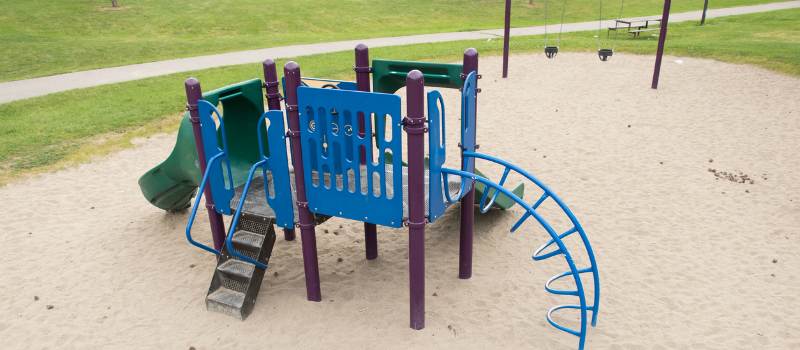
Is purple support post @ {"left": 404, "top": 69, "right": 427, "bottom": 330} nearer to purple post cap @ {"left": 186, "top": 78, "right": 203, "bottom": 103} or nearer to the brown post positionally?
the brown post

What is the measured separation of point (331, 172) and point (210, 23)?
20.0m

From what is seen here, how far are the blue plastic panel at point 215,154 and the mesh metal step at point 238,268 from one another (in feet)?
1.39

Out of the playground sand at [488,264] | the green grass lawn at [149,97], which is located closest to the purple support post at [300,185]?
the playground sand at [488,264]

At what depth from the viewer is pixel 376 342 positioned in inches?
157

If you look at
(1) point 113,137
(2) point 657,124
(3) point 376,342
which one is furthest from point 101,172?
(2) point 657,124

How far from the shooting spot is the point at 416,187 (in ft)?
12.1

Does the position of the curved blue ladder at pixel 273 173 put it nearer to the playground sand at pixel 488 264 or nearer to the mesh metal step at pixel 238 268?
the mesh metal step at pixel 238 268

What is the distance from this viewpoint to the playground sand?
4109 millimetres

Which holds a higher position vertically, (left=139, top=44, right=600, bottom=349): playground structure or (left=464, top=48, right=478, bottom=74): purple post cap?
(left=464, top=48, right=478, bottom=74): purple post cap

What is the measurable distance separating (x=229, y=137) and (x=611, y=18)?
23.8 m

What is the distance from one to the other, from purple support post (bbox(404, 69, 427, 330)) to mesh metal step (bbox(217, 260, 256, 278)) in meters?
1.33

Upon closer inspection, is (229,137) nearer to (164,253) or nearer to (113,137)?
(164,253)

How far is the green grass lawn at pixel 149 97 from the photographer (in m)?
7.90

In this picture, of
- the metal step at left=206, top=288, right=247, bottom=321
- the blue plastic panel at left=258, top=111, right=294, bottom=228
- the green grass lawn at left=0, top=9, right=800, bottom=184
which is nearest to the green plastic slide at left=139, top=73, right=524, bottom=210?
the blue plastic panel at left=258, top=111, right=294, bottom=228
